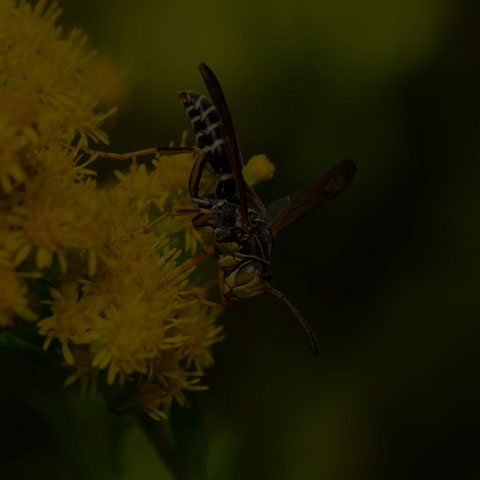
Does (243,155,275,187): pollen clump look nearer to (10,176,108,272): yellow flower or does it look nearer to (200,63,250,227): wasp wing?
(200,63,250,227): wasp wing

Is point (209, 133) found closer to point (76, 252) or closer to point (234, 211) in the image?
point (234, 211)

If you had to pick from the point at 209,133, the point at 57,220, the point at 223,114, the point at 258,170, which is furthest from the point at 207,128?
the point at 57,220

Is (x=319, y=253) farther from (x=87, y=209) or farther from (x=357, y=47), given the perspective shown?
(x=87, y=209)

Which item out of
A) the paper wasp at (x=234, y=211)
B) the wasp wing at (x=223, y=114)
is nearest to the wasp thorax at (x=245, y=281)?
the paper wasp at (x=234, y=211)

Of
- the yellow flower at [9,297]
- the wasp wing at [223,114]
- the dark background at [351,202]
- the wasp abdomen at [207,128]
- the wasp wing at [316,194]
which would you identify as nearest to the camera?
the yellow flower at [9,297]

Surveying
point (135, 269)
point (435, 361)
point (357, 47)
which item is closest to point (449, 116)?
point (357, 47)

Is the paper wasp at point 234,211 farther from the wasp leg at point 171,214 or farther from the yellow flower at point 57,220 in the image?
the yellow flower at point 57,220
